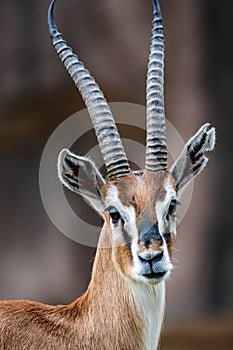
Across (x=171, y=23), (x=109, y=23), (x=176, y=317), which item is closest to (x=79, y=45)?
(x=109, y=23)

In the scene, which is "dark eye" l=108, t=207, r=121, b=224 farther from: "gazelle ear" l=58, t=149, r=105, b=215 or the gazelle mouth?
the gazelle mouth

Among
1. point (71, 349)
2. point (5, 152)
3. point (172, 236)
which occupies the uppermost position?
point (5, 152)

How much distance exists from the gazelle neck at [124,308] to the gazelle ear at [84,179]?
0.40 meters

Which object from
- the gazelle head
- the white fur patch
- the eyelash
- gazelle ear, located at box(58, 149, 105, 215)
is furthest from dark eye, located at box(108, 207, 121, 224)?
the white fur patch

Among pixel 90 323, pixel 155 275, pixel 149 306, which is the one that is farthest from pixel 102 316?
pixel 155 275

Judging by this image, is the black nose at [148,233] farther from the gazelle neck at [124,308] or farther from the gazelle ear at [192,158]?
the gazelle ear at [192,158]

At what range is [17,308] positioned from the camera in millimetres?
5859

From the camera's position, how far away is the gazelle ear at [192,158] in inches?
236

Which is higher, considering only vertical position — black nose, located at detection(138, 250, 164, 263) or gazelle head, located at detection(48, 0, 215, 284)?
gazelle head, located at detection(48, 0, 215, 284)

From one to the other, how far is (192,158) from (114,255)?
3.26ft

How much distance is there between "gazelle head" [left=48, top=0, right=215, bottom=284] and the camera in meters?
5.41

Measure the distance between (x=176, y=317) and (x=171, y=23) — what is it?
4750mm

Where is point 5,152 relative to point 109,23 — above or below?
below

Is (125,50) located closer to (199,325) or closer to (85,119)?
(85,119)
